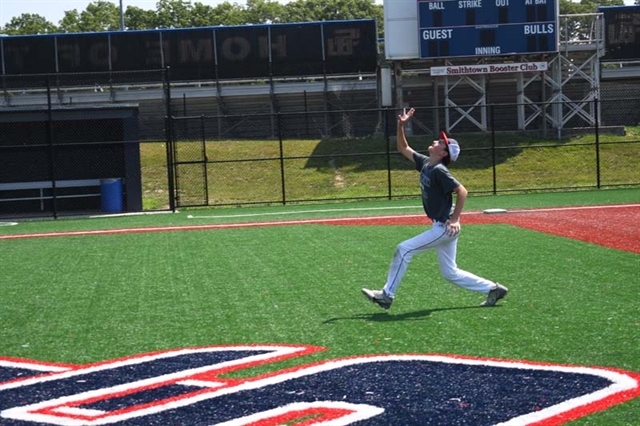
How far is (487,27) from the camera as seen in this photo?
3456 cm

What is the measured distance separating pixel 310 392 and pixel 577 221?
13152mm

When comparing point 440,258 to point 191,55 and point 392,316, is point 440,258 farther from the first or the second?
point 191,55

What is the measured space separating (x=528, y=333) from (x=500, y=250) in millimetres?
6179

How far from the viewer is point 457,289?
420 inches

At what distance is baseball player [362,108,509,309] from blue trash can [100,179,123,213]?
19945mm

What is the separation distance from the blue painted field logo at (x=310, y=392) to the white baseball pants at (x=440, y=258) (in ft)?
6.17

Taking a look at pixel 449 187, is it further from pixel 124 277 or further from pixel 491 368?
pixel 124 277

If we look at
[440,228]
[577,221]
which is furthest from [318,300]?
[577,221]

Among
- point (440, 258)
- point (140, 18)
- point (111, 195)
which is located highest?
point (140, 18)

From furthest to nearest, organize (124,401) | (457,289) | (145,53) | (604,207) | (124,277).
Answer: (145,53)
(604,207)
(124,277)
(457,289)
(124,401)

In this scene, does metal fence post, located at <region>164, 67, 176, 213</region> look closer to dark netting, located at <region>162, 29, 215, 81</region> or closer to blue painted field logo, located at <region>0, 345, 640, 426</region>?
dark netting, located at <region>162, 29, 215, 81</region>

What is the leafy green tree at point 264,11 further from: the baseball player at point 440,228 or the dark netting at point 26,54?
the baseball player at point 440,228

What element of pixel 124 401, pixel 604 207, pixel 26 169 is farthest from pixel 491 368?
pixel 26 169

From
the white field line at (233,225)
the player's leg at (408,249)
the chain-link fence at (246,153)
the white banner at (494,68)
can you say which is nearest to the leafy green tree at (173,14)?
the chain-link fence at (246,153)
